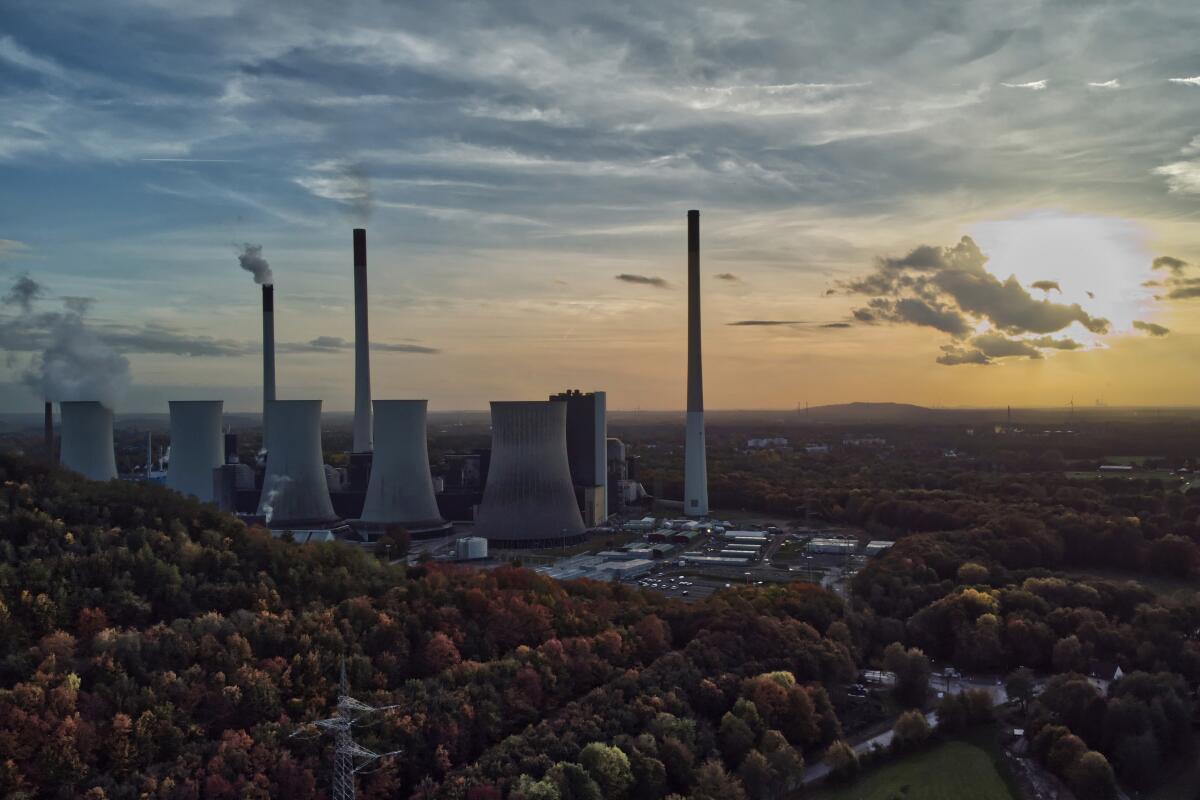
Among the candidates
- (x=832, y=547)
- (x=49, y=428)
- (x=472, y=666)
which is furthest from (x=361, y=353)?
(x=472, y=666)

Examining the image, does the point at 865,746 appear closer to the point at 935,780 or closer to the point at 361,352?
the point at 935,780

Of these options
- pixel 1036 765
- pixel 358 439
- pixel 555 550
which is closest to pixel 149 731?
pixel 1036 765

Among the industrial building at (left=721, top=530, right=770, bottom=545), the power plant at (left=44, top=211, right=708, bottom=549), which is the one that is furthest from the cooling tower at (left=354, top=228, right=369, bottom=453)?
the industrial building at (left=721, top=530, right=770, bottom=545)

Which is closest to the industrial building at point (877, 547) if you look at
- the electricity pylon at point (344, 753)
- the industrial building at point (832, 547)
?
the industrial building at point (832, 547)

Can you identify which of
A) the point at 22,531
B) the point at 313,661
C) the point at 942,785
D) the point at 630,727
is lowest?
the point at 942,785

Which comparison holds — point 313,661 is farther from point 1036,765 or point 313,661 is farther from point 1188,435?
point 1188,435

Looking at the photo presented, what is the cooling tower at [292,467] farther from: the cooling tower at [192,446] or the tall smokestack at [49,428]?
the tall smokestack at [49,428]
